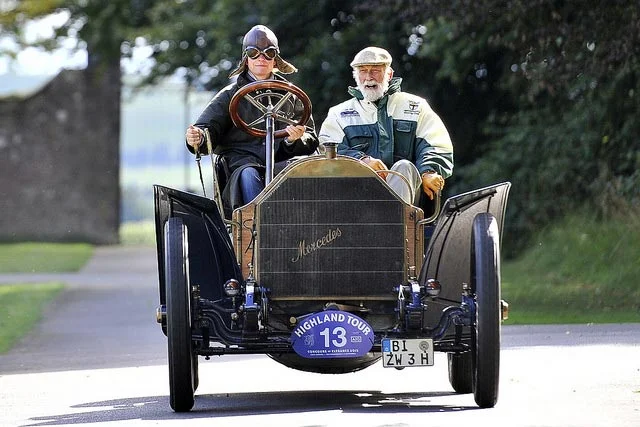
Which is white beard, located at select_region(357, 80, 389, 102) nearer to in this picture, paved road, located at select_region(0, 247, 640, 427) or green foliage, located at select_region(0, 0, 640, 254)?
paved road, located at select_region(0, 247, 640, 427)

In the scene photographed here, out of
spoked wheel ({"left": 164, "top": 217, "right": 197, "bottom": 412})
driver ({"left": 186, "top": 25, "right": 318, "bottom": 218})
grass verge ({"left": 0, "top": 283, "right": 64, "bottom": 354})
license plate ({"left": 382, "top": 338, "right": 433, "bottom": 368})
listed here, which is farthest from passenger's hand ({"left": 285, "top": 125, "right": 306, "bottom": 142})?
grass verge ({"left": 0, "top": 283, "right": 64, "bottom": 354})

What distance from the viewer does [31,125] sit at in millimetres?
35062

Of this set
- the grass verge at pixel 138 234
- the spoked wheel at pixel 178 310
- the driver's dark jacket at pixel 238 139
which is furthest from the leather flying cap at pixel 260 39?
the grass verge at pixel 138 234

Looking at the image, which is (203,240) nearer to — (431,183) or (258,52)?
(431,183)

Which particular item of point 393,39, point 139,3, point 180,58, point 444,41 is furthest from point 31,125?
point 444,41

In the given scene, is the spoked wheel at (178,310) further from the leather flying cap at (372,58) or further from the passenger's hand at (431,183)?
the leather flying cap at (372,58)

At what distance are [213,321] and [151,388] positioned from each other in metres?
1.77

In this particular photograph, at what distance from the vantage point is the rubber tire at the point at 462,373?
9844 millimetres

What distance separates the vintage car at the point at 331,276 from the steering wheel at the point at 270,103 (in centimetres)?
82

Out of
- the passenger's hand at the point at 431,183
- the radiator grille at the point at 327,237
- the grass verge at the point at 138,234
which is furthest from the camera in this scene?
the grass verge at the point at 138,234

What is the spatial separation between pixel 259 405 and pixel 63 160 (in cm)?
2627

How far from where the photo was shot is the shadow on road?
8.85 m

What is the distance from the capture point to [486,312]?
28.0 feet

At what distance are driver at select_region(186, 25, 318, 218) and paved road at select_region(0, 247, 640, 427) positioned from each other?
1.27 meters
